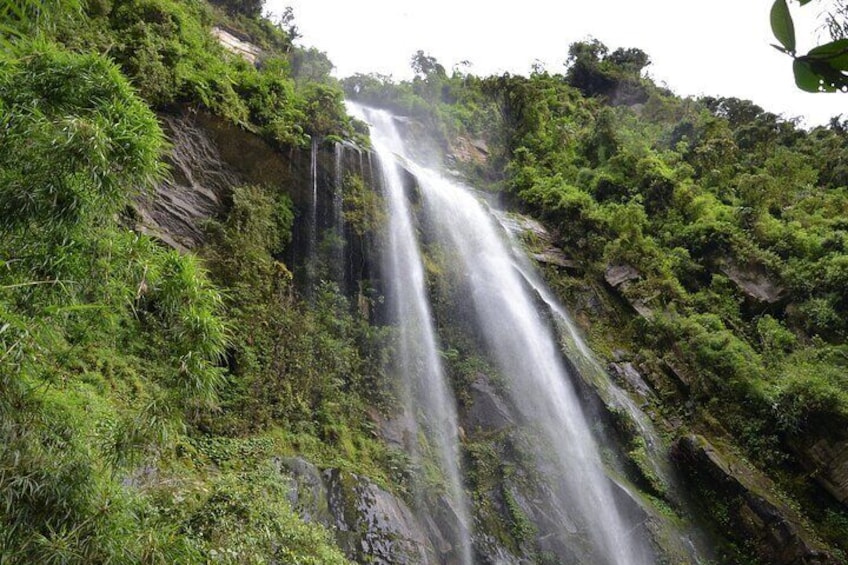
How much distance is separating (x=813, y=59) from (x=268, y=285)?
867 cm

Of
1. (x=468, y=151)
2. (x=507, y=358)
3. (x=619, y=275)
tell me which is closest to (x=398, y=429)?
(x=507, y=358)

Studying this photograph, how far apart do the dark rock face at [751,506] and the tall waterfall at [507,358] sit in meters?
1.75

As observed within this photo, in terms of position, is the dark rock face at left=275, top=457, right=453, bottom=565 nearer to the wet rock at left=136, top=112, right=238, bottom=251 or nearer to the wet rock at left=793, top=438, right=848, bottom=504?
the wet rock at left=136, top=112, right=238, bottom=251

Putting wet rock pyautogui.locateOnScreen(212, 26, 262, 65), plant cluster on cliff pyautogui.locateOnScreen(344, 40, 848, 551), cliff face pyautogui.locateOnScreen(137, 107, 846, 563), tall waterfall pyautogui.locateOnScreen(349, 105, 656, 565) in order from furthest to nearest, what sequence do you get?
wet rock pyautogui.locateOnScreen(212, 26, 262, 65) → plant cluster on cliff pyautogui.locateOnScreen(344, 40, 848, 551) → tall waterfall pyautogui.locateOnScreen(349, 105, 656, 565) → cliff face pyautogui.locateOnScreen(137, 107, 846, 563)

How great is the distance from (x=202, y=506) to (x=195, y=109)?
23.9 ft

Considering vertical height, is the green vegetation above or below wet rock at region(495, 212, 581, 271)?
below

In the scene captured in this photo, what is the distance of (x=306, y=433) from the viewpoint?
7.34 meters

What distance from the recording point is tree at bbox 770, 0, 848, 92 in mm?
791

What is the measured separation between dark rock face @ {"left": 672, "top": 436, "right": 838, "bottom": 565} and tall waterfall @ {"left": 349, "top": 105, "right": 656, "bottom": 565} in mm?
1749

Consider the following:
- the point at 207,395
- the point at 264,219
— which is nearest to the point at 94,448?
the point at 207,395

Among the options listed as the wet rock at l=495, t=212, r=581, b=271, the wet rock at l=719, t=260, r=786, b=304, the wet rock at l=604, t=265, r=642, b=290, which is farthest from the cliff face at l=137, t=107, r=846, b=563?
the wet rock at l=719, t=260, r=786, b=304

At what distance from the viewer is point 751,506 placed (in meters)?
8.21

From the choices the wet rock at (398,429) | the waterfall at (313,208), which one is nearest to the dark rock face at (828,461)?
the wet rock at (398,429)

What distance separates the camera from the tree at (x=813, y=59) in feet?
2.60
